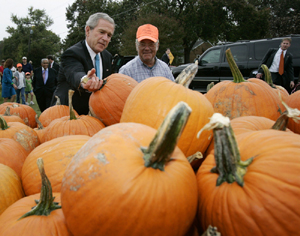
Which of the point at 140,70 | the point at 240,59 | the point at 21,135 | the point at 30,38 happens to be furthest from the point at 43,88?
the point at 30,38

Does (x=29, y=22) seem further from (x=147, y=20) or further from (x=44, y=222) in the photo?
(x=44, y=222)

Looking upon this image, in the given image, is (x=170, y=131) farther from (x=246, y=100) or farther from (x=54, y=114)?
(x=54, y=114)

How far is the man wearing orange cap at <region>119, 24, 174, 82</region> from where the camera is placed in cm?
385

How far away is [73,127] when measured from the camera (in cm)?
220

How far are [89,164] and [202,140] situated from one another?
0.75 metres

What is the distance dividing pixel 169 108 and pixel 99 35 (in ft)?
7.44

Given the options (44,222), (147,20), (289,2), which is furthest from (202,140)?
(289,2)

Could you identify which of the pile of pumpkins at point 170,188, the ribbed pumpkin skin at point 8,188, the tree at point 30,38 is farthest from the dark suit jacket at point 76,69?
the tree at point 30,38

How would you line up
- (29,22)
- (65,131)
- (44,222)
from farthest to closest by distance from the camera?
(29,22)
(65,131)
(44,222)

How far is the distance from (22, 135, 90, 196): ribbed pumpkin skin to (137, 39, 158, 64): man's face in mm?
2670

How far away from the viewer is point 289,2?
35.9 meters

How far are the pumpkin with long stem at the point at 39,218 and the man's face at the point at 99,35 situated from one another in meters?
2.44

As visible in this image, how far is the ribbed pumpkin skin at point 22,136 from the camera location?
2223mm

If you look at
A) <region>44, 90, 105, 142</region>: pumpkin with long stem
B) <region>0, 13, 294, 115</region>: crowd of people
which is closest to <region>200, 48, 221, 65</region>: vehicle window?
<region>0, 13, 294, 115</region>: crowd of people
